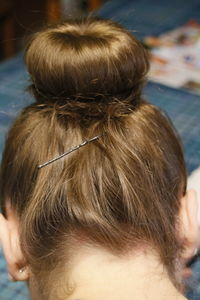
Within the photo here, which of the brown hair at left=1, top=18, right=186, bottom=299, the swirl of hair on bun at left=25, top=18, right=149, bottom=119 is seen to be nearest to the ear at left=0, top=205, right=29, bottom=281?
the brown hair at left=1, top=18, right=186, bottom=299

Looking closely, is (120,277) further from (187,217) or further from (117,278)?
(187,217)

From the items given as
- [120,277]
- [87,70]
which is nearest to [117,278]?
[120,277]

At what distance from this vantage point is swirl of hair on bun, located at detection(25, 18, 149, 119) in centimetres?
59

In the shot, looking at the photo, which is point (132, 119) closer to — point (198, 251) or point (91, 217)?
point (91, 217)

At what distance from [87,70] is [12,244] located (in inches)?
10.0

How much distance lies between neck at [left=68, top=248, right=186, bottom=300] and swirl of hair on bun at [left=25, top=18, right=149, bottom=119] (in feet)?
0.58

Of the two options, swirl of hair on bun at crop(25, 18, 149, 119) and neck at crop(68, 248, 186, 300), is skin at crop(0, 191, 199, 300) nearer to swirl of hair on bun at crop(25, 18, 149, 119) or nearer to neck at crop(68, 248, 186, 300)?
neck at crop(68, 248, 186, 300)

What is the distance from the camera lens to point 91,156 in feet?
→ 1.85

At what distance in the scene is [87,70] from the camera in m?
0.59

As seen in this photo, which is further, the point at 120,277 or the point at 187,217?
the point at 187,217

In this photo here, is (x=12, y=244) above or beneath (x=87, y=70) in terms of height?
beneath

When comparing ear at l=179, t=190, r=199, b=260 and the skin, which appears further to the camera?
ear at l=179, t=190, r=199, b=260

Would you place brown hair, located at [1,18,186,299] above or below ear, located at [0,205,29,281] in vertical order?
above

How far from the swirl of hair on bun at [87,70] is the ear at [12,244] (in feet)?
0.55
